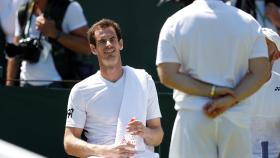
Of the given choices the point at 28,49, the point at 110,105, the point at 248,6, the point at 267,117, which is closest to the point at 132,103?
the point at 110,105

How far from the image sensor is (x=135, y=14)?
8438 mm

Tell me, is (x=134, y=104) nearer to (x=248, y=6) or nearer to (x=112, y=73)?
(x=112, y=73)

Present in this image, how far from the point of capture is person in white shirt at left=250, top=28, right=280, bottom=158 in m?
5.11

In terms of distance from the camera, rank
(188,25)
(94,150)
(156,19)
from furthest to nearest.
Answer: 1. (156,19)
2. (94,150)
3. (188,25)

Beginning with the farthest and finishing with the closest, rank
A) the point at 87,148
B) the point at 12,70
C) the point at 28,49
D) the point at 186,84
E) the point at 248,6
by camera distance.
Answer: the point at 12,70 < the point at 248,6 < the point at 28,49 < the point at 87,148 < the point at 186,84

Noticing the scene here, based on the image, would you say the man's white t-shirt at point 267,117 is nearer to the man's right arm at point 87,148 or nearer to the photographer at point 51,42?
the man's right arm at point 87,148

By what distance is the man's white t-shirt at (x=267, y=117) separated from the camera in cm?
511

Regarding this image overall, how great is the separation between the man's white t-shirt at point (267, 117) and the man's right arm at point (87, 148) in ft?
2.36

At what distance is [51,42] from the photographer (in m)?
6.91

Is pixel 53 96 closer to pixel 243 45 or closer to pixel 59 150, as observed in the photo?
pixel 59 150

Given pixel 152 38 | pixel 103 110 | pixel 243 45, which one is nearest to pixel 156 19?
pixel 152 38

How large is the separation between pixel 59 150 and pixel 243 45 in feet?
9.73

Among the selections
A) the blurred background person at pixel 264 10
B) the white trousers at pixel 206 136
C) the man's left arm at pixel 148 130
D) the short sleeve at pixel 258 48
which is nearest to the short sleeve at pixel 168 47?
the white trousers at pixel 206 136

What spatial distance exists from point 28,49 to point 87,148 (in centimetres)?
197
